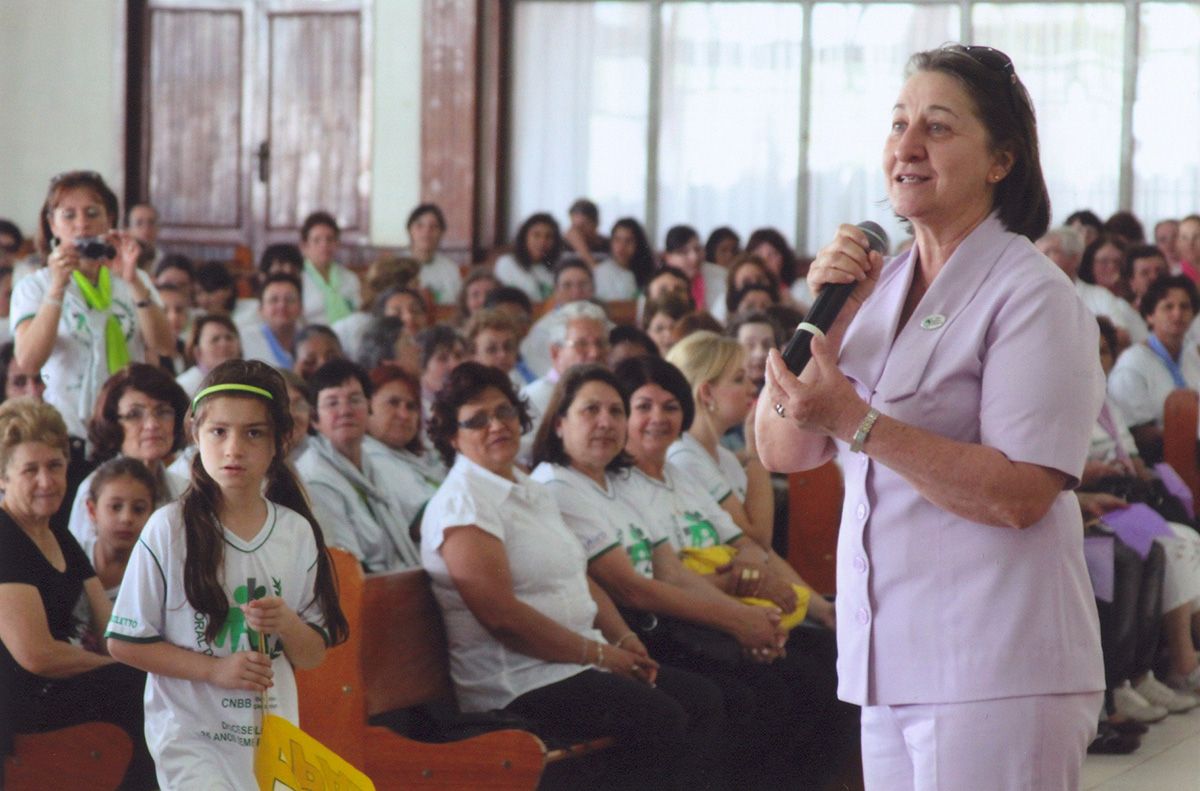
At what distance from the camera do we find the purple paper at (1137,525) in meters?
5.29

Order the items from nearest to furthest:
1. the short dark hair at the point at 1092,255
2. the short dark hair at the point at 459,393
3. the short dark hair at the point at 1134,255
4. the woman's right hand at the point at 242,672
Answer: the woman's right hand at the point at 242,672 < the short dark hair at the point at 459,393 < the short dark hair at the point at 1134,255 < the short dark hair at the point at 1092,255

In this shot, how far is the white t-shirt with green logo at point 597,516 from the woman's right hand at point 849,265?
214 cm

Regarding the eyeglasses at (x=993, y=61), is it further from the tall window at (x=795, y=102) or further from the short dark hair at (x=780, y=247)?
the tall window at (x=795, y=102)

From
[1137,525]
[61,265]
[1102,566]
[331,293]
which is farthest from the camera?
[331,293]

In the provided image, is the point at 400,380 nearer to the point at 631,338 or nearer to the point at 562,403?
the point at 562,403

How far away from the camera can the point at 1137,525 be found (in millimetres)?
5336

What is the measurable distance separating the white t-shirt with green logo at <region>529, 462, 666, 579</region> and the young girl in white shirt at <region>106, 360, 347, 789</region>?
1.16 meters

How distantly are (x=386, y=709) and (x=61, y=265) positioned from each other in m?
1.63

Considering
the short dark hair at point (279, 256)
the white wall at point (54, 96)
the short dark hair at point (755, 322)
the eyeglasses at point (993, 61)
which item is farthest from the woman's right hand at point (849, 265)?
the white wall at point (54, 96)

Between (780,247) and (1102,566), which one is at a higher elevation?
(780,247)

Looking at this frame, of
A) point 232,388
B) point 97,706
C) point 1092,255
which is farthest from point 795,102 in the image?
point 232,388

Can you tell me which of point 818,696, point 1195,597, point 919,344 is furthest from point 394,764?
point 1195,597

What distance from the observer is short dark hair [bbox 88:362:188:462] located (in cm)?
397

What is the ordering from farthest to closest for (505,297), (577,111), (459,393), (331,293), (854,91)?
1. (577,111)
2. (854,91)
3. (331,293)
4. (505,297)
5. (459,393)
